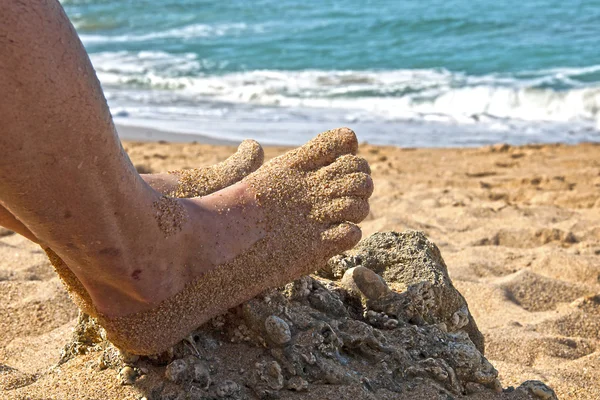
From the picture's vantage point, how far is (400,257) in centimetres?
201

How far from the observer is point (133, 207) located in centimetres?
142

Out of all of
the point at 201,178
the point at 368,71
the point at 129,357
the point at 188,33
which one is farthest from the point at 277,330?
the point at 188,33

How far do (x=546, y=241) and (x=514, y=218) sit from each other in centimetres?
43

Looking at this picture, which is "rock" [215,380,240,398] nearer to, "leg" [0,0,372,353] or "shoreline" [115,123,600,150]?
"leg" [0,0,372,353]

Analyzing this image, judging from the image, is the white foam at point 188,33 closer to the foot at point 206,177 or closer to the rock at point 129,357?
the foot at point 206,177

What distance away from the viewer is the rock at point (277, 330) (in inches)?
63.0

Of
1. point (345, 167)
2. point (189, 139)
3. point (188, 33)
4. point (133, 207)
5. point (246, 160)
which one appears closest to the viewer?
point (133, 207)

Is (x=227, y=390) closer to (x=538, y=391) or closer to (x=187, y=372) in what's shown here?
(x=187, y=372)

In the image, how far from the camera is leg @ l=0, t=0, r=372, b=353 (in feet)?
3.99

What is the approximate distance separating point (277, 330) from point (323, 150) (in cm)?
53

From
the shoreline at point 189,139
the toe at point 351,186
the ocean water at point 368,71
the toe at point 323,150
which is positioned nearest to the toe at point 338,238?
the toe at point 351,186

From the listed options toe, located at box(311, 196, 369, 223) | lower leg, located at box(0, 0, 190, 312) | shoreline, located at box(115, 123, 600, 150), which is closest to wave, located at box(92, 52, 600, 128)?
shoreline, located at box(115, 123, 600, 150)

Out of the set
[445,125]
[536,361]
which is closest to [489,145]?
[445,125]

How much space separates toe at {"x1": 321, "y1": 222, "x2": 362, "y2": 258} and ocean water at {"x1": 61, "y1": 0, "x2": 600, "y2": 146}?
494 centimetres
